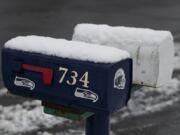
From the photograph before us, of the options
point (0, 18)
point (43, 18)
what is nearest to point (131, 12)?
point (43, 18)

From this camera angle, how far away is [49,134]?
5.34 m

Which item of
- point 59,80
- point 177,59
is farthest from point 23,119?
point 59,80

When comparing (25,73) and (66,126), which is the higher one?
(25,73)

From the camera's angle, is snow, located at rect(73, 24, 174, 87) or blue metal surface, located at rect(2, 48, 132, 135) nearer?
blue metal surface, located at rect(2, 48, 132, 135)

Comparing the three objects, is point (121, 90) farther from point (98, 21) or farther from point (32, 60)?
point (98, 21)

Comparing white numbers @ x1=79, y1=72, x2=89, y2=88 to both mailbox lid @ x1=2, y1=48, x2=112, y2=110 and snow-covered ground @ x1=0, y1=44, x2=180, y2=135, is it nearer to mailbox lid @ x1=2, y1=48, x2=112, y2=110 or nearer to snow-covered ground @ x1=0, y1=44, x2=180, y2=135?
mailbox lid @ x1=2, y1=48, x2=112, y2=110

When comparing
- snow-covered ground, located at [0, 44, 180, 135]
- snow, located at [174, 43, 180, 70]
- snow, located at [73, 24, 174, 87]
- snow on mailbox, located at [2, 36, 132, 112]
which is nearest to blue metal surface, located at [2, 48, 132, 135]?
snow on mailbox, located at [2, 36, 132, 112]

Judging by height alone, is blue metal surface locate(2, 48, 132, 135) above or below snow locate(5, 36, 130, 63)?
below

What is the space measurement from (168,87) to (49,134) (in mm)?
2003

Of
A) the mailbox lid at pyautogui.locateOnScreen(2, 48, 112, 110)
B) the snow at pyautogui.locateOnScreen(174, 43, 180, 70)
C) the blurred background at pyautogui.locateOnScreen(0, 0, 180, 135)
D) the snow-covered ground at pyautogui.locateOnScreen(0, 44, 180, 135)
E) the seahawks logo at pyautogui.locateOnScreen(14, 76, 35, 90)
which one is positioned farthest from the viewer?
the snow at pyautogui.locateOnScreen(174, 43, 180, 70)

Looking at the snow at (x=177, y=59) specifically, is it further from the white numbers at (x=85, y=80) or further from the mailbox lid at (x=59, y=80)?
the white numbers at (x=85, y=80)

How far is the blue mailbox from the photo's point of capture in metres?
2.17

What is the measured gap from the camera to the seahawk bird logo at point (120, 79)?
7.29ft

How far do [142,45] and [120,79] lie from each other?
22.9 inches
